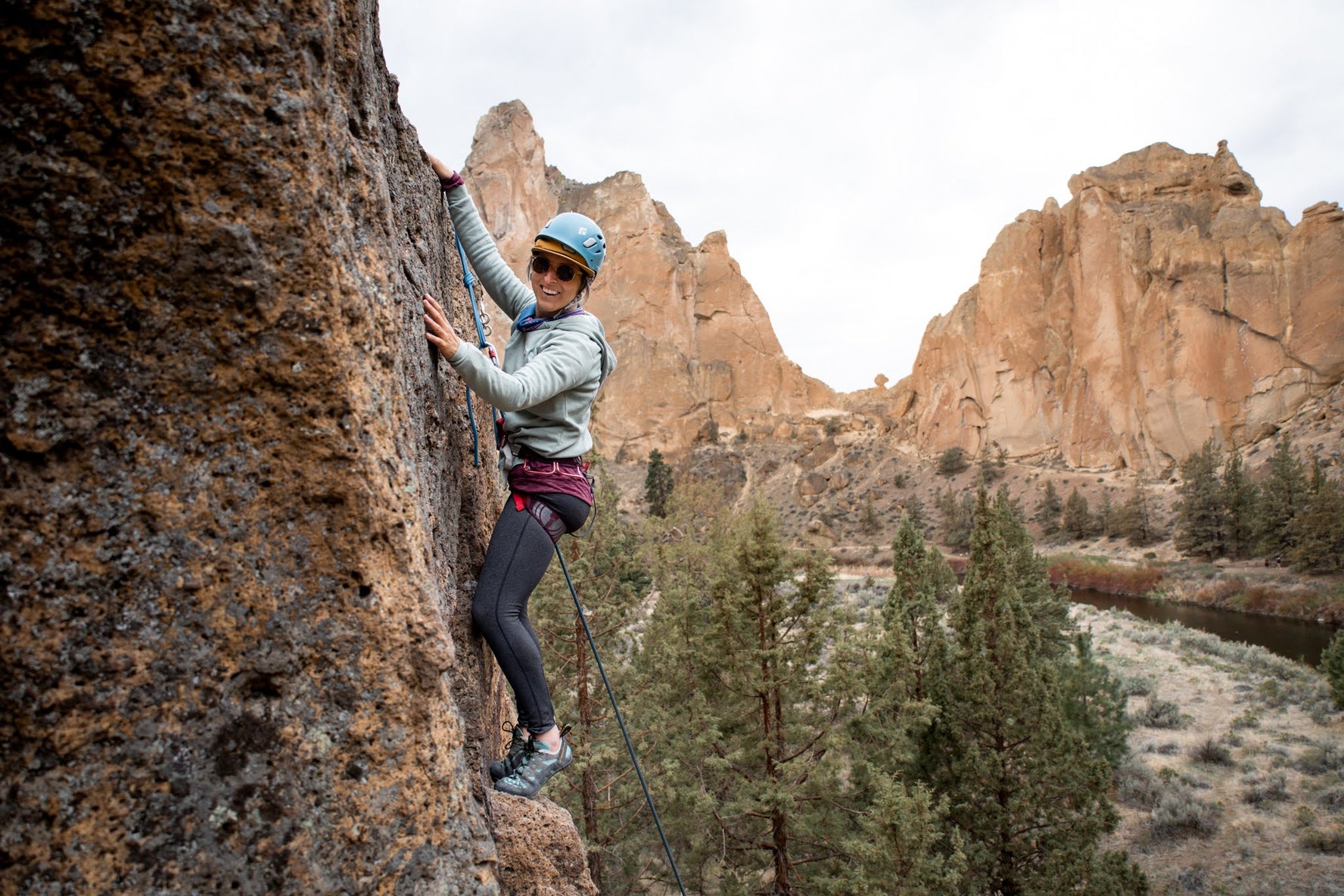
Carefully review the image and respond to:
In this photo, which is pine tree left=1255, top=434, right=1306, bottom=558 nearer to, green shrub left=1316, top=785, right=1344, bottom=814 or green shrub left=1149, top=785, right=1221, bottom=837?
green shrub left=1316, top=785, right=1344, bottom=814

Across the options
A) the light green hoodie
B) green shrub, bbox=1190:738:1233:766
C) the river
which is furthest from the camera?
the river

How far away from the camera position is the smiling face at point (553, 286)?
2.88 metres

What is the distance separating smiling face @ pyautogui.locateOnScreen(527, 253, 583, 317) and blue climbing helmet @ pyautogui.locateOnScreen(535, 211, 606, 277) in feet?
0.13

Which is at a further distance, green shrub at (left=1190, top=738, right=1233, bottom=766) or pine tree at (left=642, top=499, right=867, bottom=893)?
green shrub at (left=1190, top=738, right=1233, bottom=766)

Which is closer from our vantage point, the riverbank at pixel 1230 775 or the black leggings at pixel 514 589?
the black leggings at pixel 514 589

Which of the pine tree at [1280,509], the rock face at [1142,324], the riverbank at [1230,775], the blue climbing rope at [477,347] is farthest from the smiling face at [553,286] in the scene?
the rock face at [1142,324]

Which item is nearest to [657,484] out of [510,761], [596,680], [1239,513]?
[1239,513]

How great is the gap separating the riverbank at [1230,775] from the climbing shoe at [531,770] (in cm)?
1345

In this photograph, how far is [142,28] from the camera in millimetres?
1432

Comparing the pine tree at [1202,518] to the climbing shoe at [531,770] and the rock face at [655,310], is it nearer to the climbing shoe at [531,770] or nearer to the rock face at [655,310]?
the rock face at [655,310]

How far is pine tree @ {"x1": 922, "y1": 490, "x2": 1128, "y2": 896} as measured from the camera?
930 centimetres

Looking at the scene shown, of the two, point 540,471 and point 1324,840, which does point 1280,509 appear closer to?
point 1324,840

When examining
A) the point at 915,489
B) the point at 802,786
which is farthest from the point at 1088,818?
the point at 915,489

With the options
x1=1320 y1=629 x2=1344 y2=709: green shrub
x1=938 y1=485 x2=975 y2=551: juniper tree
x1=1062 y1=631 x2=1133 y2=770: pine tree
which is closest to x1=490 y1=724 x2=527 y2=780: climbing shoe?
x1=1062 y1=631 x2=1133 y2=770: pine tree
